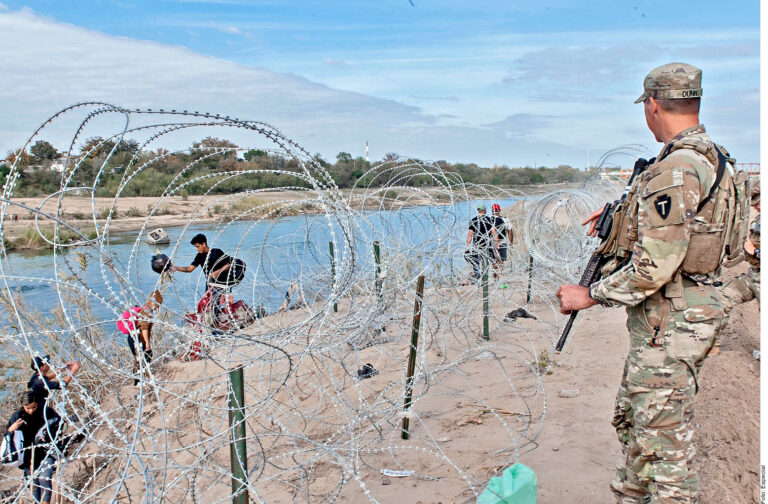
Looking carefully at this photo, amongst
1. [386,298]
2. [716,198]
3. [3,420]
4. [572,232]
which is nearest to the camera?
[716,198]

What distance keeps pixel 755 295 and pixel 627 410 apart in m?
1.94

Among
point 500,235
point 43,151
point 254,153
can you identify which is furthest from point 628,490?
point 500,235

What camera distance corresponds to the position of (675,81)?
7.69 feet

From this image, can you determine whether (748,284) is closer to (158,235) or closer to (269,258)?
(269,258)

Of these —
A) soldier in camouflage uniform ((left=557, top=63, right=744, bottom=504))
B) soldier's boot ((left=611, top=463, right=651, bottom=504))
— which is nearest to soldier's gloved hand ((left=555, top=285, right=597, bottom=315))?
soldier in camouflage uniform ((left=557, top=63, right=744, bottom=504))

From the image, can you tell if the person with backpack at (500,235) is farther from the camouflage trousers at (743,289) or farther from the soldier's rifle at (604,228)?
the soldier's rifle at (604,228)

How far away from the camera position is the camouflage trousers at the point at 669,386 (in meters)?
2.34

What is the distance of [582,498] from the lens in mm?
3203

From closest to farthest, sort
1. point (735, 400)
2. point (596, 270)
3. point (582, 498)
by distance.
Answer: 1. point (596, 270)
2. point (582, 498)
3. point (735, 400)

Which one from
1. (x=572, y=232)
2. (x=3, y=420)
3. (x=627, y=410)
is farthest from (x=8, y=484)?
(x=572, y=232)

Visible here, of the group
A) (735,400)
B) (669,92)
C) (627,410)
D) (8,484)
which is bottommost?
(8,484)

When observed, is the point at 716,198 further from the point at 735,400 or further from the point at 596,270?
the point at 735,400

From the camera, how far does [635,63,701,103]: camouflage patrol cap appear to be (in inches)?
92.0

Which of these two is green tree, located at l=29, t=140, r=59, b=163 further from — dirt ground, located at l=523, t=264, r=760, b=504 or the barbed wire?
dirt ground, located at l=523, t=264, r=760, b=504
